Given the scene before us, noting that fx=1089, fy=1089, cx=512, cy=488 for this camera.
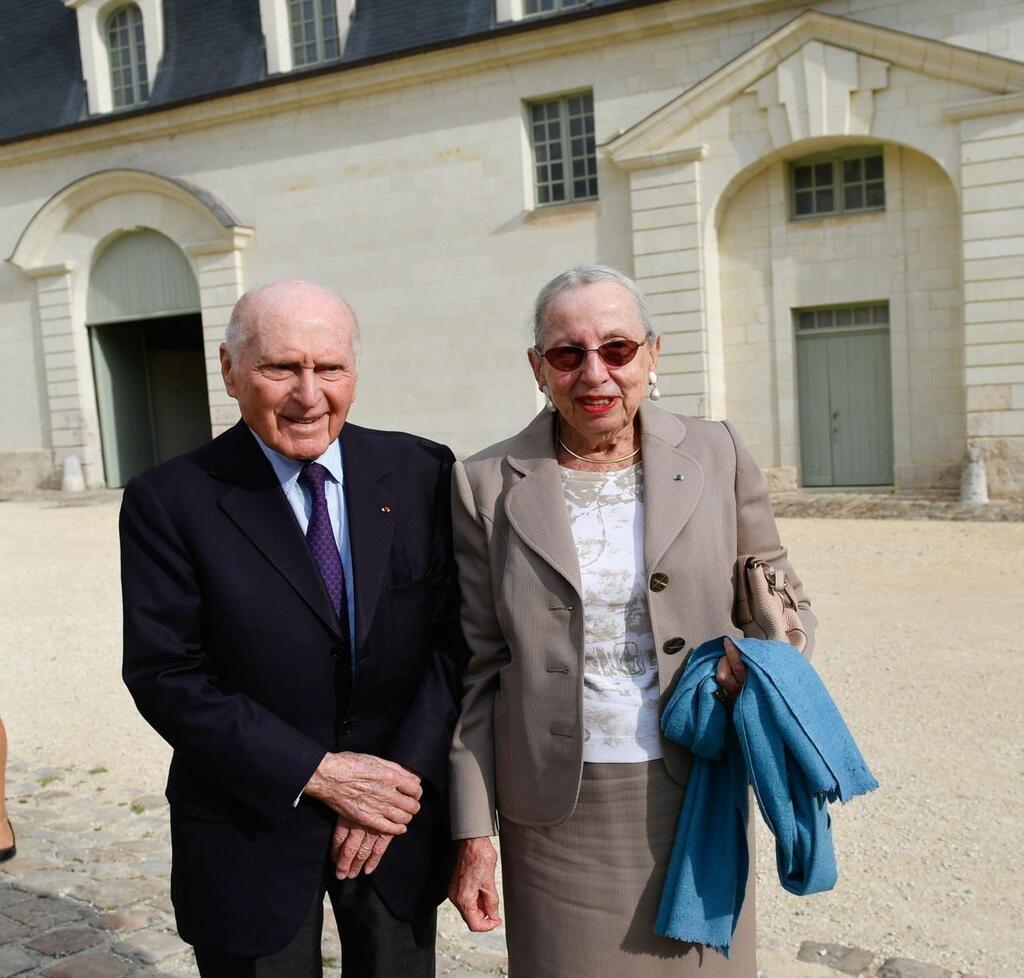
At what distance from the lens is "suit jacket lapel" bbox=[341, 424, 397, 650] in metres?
2.29

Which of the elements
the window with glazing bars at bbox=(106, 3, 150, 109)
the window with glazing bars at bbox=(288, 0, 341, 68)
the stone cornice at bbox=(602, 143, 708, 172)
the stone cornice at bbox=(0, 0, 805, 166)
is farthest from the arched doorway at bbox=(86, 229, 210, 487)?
the stone cornice at bbox=(602, 143, 708, 172)

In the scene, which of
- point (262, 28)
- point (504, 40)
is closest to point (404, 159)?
point (504, 40)

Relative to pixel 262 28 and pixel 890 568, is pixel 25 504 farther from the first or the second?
pixel 890 568

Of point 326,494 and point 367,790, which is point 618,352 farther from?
point 367,790

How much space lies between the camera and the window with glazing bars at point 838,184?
13.8m

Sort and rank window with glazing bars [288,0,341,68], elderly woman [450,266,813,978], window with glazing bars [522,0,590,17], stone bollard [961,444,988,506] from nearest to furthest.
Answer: elderly woman [450,266,813,978] < stone bollard [961,444,988,506] < window with glazing bars [522,0,590,17] < window with glazing bars [288,0,341,68]

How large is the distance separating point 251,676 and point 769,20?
44.4 feet

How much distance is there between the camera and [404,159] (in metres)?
16.2

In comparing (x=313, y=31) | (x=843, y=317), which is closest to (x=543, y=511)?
(x=843, y=317)

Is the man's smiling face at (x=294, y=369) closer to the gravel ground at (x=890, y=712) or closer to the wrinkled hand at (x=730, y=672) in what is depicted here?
the wrinkled hand at (x=730, y=672)

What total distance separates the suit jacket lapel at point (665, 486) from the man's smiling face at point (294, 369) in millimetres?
666

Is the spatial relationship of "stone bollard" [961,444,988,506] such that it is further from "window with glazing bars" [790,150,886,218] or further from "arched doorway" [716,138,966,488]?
"window with glazing bars" [790,150,886,218]

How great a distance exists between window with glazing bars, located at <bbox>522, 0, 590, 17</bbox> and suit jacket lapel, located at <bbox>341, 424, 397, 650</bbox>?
14131 millimetres

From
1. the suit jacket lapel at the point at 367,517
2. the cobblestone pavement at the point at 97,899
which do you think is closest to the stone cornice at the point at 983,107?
the cobblestone pavement at the point at 97,899
